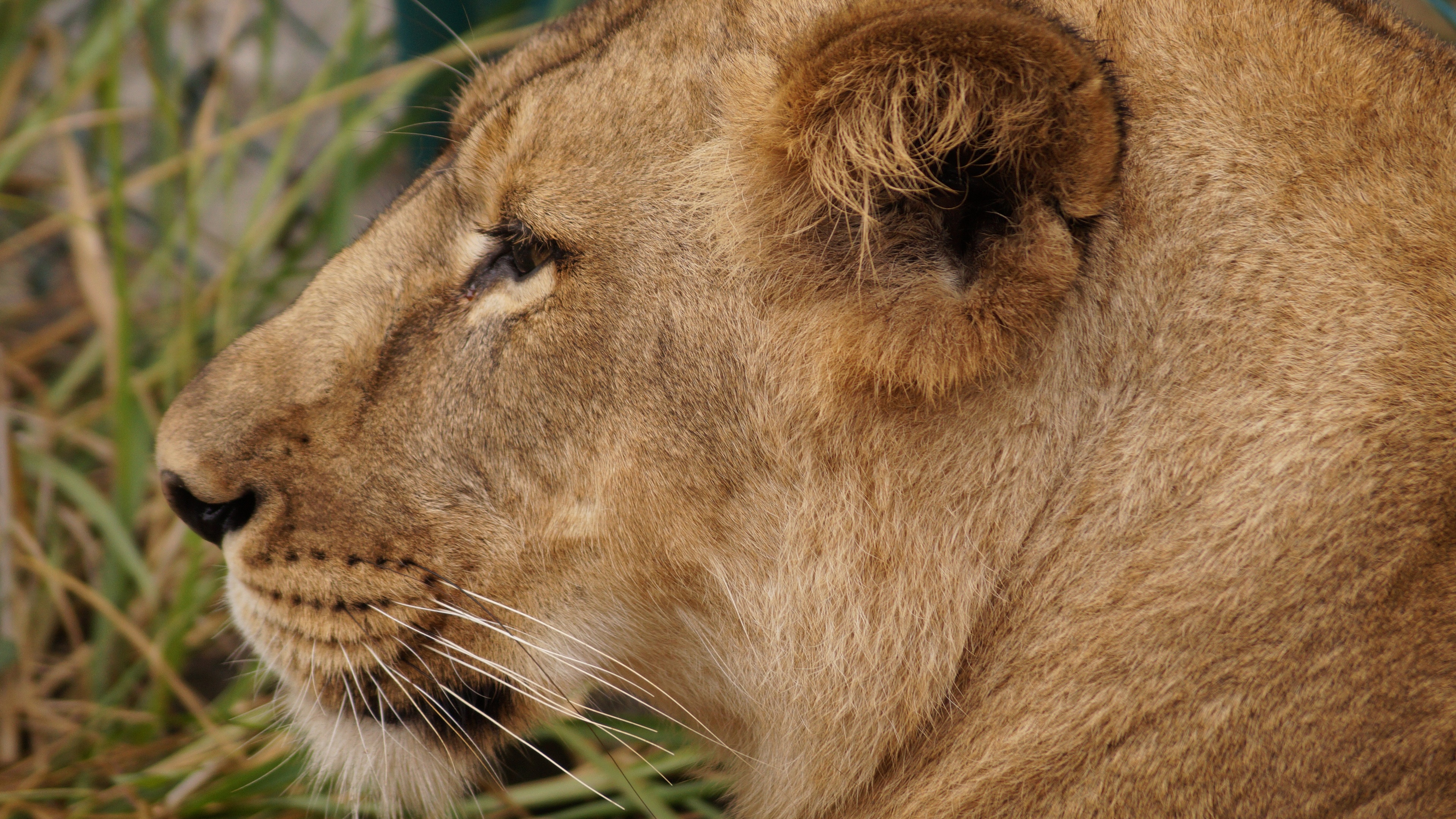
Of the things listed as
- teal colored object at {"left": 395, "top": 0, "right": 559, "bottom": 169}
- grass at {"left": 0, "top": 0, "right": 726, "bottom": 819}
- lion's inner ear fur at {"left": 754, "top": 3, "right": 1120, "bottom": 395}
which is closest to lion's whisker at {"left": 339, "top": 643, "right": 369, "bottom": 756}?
grass at {"left": 0, "top": 0, "right": 726, "bottom": 819}

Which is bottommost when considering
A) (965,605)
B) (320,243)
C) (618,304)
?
(320,243)

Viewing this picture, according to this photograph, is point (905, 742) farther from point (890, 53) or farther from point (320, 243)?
point (320, 243)

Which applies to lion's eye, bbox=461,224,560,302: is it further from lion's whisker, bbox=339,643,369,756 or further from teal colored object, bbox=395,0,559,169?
teal colored object, bbox=395,0,559,169

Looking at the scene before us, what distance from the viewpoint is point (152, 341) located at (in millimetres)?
4023

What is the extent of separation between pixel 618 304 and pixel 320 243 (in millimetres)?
2775

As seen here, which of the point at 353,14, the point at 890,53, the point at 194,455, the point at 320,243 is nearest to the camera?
the point at 890,53

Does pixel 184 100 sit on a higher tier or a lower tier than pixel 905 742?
lower

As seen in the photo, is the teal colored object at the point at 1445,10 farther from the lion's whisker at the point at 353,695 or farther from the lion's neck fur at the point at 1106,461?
the lion's whisker at the point at 353,695

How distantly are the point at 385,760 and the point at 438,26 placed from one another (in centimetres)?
249

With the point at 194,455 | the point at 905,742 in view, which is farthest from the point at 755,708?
the point at 194,455

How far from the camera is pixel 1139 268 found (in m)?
1.67

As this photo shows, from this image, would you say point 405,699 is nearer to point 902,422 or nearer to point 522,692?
point 522,692

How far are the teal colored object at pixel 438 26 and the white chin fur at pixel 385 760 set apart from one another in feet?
6.18

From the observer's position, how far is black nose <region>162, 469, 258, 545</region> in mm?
1968
